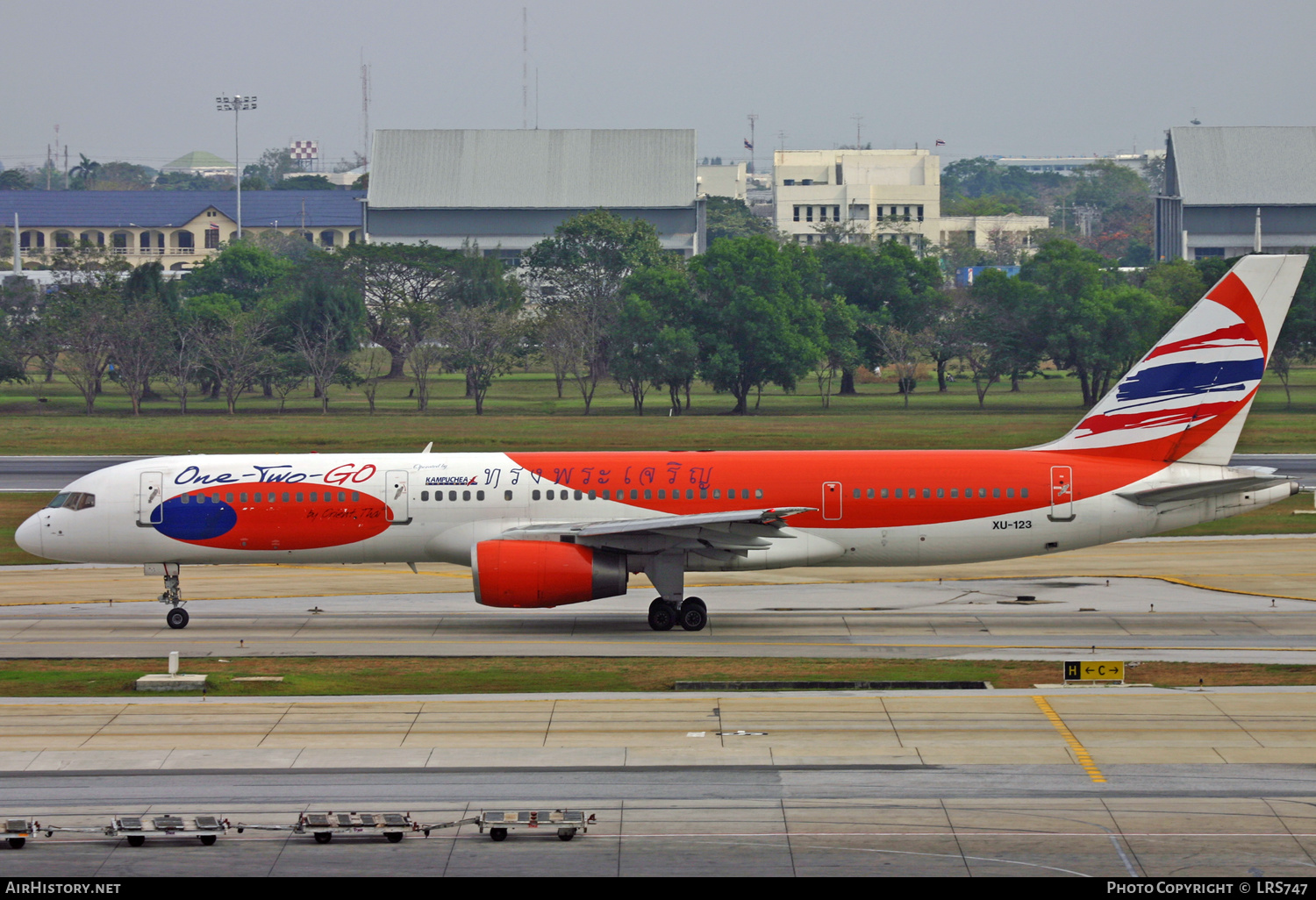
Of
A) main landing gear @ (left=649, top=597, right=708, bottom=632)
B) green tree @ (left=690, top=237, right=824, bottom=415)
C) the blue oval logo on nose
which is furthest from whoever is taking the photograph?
green tree @ (left=690, top=237, right=824, bottom=415)

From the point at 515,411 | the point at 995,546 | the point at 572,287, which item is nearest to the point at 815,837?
the point at 995,546

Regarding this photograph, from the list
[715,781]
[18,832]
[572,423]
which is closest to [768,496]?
[715,781]

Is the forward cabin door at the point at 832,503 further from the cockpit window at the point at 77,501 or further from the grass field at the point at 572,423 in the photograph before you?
the grass field at the point at 572,423

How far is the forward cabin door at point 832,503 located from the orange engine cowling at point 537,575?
5.72m

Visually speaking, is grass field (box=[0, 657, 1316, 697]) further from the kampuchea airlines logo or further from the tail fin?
the kampuchea airlines logo

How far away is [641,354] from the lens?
357 feet

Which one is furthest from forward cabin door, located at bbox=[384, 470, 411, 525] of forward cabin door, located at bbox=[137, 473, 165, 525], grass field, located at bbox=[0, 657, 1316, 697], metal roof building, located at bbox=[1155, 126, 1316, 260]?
metal roof building, located at bbox=[1155, 126, 1316, 260]

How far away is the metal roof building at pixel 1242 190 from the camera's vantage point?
18425cm

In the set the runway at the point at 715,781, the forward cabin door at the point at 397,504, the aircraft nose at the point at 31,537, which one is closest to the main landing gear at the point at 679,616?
the forward cabin door at the point at 397,504

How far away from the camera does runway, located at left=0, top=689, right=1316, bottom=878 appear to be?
18.6 m

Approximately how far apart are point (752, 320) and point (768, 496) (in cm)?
7463

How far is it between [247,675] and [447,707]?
548 centimetres

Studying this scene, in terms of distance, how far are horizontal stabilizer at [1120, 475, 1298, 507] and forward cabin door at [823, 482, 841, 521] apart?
25.0 feet
